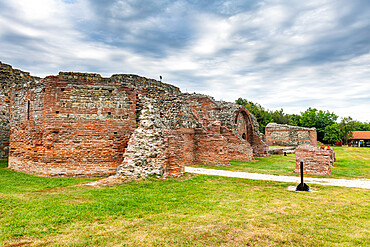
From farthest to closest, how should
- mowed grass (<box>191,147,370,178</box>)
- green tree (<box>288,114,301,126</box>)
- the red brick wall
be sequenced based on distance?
green tree (<box>288,114,301,126</box>), mowed grass (<box>191,147,370,178</box>), the red brick wall

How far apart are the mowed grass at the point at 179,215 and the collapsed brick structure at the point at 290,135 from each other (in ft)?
95.7

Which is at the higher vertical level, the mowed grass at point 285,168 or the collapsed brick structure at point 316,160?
the collapsed brick structure at point 316,160

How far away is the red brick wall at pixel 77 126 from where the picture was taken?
388 inches

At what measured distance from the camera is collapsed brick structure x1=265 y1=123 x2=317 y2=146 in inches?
1385

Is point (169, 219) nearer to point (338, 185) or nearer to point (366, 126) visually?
point (338, 185)

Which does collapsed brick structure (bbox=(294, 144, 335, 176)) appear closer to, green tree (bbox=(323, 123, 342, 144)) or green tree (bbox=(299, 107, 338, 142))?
green tree (bbox=(323, 123, 342, 144))

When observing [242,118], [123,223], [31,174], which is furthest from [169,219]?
[242,118]

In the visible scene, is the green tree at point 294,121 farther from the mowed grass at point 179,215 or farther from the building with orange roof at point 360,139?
the mowed grass at point 179,215

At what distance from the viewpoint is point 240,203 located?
6.40 meters

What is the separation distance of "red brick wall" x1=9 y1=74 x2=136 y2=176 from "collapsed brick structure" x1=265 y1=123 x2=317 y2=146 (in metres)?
30.9

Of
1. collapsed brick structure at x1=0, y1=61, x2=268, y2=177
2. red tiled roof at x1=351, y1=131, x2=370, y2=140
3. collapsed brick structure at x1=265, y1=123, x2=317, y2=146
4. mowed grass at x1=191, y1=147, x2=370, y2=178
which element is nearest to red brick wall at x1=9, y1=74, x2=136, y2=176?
collapsed brick structure at x1=0, y1=61, x2=268, y2=177

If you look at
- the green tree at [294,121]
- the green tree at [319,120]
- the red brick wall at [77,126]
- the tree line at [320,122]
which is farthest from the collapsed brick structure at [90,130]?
the green tree at [294,121]

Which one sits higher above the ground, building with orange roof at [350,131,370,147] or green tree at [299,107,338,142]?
green tree at [299,107,338,142]

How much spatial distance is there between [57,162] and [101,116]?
2495mm
